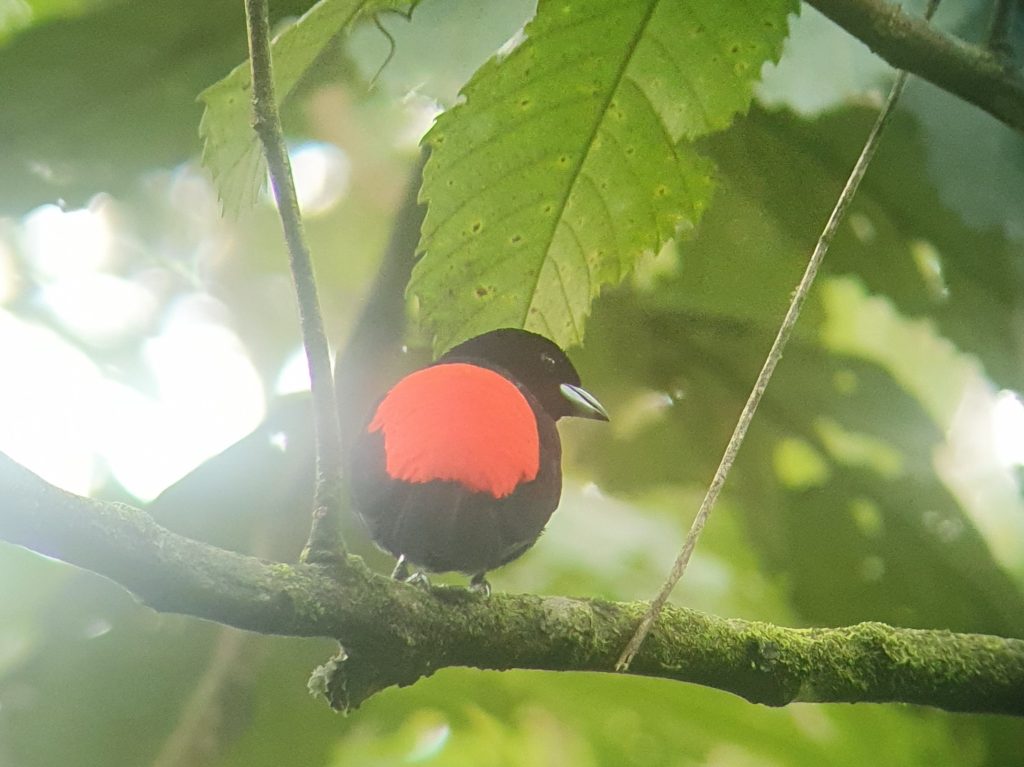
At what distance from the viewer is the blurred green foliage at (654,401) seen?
977mm

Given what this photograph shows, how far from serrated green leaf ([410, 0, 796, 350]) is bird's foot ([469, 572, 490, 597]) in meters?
0.21

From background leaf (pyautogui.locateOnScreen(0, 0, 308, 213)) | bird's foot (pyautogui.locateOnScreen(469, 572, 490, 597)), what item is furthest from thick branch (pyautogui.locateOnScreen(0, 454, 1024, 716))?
background leaf (pyautogui.locateOnScreen(0, 0, 308, 213))

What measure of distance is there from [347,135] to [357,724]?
2.07 feet

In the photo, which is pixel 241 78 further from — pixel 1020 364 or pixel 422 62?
pixel 1020 364

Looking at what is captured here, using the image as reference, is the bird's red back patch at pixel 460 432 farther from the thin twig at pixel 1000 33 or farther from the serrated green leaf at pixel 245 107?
the thin twig at pixel 1000 33

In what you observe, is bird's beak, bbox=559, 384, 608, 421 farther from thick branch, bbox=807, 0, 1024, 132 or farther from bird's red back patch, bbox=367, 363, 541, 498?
thick branch, bbox=807, 0, 1024, 132

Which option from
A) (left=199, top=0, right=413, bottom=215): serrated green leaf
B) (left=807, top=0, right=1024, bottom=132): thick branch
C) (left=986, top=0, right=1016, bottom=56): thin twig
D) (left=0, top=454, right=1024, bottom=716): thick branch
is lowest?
(left=0, top=454, right=1024, bottom=716): thick branch

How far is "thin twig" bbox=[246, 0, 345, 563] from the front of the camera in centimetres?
52

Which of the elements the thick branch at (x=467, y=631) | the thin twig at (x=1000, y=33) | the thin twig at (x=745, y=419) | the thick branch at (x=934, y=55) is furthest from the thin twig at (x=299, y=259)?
the thin twig at (x=1000, y=33)

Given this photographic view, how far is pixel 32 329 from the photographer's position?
1.01m

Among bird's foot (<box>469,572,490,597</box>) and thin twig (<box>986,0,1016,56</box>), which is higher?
thin twig (<box>986,0,1016,56</box>)

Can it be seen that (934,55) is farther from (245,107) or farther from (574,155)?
(245,107)

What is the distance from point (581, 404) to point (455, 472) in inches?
11.1

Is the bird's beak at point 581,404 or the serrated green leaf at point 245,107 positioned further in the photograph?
the bird's beak at point 581,404
